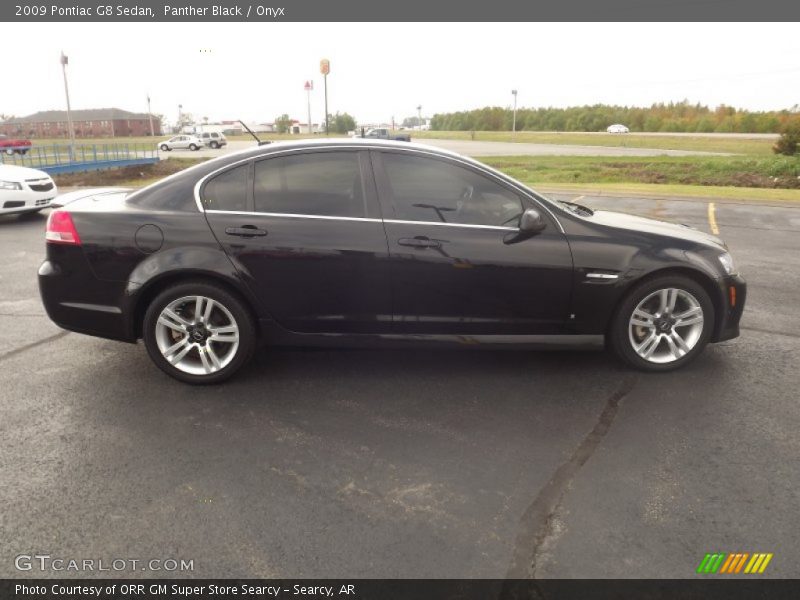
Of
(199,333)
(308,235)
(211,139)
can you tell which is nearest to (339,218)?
(308,235)

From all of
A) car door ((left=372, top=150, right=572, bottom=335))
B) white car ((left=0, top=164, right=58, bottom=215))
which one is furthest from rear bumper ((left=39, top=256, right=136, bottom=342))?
white car ((left=0, top=164, right=58, bottom=215))

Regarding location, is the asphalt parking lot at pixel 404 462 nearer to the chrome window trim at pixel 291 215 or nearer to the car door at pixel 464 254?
→ the car door at pixel 464 254

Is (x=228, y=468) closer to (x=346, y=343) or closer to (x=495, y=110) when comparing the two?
(x=346, y=343)

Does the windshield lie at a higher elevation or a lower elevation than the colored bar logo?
higher

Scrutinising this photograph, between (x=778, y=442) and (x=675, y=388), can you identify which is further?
(x=675, y=388)

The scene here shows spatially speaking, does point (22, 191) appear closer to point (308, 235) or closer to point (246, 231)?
point (246, 231)

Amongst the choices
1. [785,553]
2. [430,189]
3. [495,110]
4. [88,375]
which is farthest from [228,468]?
[495,110]

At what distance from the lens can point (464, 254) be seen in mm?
4055

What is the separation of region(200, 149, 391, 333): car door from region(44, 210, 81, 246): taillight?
89 cm

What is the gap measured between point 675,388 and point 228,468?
2.93 metres

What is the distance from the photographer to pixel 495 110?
10581cm

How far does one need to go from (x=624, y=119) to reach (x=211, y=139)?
61232 millimetres

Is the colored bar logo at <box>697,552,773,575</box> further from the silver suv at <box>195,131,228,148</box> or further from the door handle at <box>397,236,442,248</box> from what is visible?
the silver suv at <box>195,131,228,148</box>

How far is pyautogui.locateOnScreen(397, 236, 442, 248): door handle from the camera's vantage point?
4.05m
